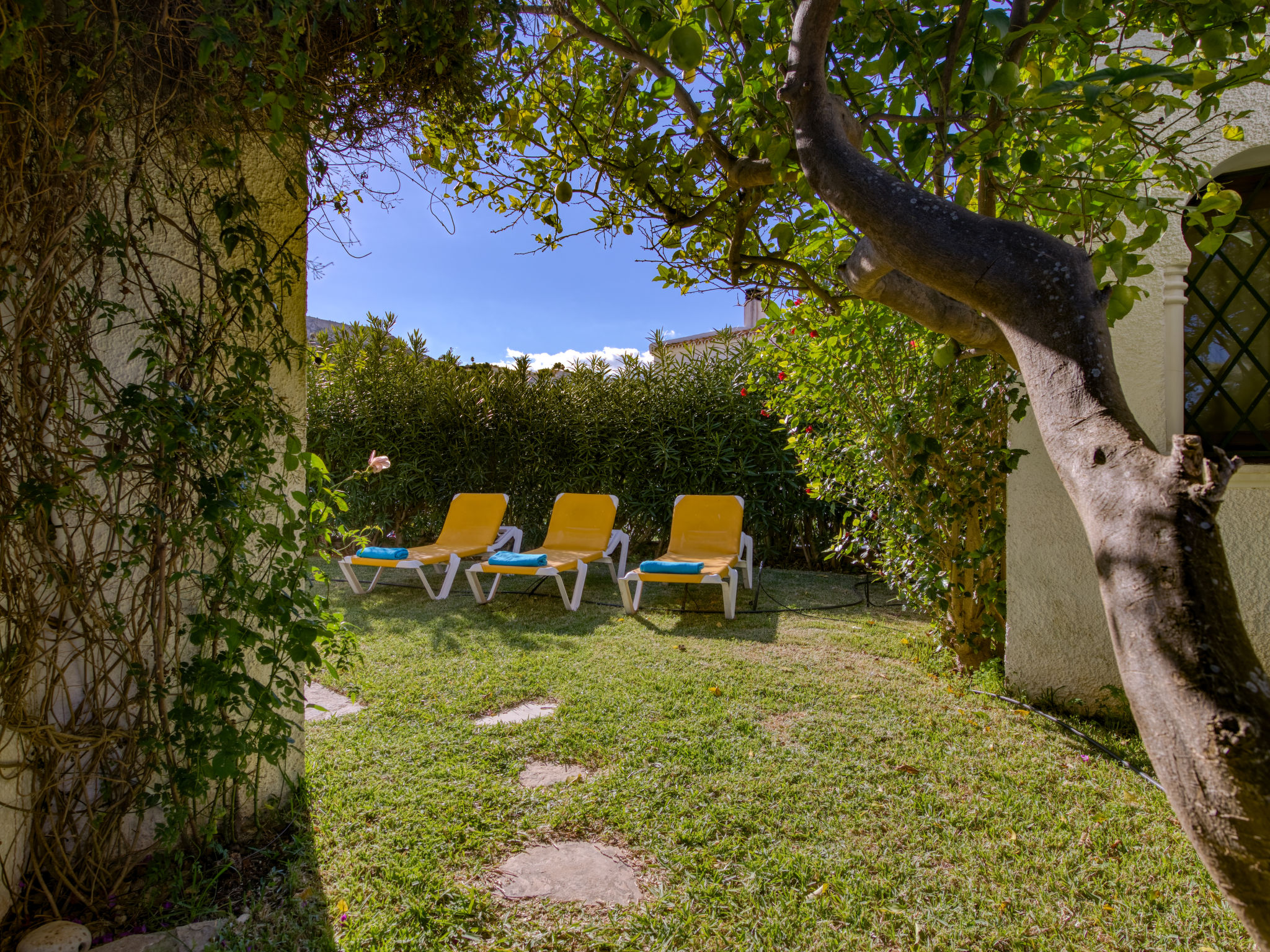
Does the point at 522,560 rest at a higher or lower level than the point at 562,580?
higher

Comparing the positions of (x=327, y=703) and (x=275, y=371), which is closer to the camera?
(x=275, y=371)

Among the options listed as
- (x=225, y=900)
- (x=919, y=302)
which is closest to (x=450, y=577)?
(x=225, y=900)

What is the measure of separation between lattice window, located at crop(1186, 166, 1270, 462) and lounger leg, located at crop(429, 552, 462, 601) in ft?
17.1

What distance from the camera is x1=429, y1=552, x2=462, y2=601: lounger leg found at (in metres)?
6.32

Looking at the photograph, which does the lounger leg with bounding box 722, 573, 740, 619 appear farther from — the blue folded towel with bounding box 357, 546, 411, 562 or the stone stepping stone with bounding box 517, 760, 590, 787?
the blue folded towel with bounding box 357, 546, 411, 562

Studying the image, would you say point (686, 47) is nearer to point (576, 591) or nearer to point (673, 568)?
point (673, 568)

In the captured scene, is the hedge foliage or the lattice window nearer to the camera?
the lattice window

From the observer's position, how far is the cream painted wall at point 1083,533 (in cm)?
308

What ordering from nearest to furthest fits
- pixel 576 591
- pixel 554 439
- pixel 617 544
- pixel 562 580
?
pixel 576 591, pixel 562 580, pixel 617 544, pixel 554 439

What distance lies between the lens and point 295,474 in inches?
98.3

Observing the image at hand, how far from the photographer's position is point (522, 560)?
588 cm

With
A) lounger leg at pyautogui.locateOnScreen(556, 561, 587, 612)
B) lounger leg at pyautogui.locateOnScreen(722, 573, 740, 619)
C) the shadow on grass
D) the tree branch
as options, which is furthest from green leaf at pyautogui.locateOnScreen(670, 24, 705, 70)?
lounger leg at pyautogui.locateOnScreen(556, 561, 587, 612)

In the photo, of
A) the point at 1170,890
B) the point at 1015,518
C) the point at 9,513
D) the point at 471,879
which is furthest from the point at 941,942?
the point at 9,513

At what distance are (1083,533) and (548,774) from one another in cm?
284
